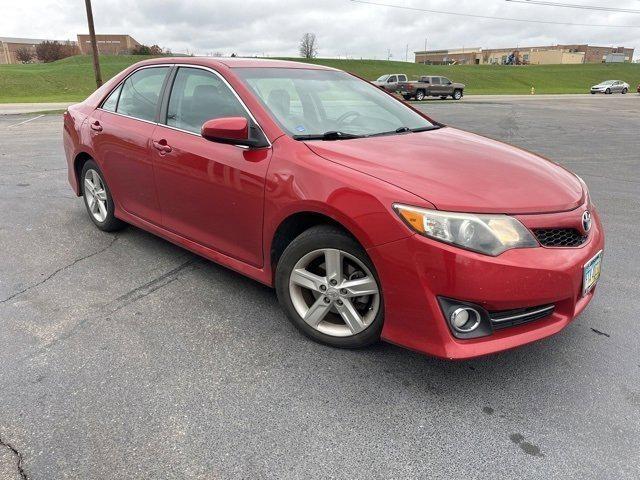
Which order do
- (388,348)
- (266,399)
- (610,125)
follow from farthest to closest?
(610,125), (388,348), (266,399)

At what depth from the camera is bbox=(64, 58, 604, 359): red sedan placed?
90.7 inches

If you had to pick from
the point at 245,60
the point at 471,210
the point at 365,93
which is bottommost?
the point at 471,210

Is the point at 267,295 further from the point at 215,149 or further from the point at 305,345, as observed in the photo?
the point at 215,149

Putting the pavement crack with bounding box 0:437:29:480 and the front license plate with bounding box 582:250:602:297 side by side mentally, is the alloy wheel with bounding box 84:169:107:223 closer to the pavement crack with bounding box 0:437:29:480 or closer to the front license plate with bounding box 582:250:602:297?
the pavement crack with bounding box 0:437:29:480

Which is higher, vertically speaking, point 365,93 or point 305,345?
point 365,93

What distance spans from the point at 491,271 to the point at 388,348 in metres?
0.87

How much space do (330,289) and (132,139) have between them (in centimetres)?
223

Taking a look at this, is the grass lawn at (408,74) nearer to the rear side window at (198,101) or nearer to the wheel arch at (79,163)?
the wheel arch at (79,163)

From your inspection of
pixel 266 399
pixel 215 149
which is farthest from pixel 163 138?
pixel 266 399

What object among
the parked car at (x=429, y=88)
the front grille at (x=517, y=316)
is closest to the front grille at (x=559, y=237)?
the front grille at (x=517, y=316)

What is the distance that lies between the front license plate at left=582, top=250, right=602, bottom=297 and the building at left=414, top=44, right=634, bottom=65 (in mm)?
111219

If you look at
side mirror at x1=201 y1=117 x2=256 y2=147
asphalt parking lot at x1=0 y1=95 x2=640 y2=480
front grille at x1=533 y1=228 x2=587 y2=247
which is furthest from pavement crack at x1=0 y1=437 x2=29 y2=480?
front grille at x1=533 y1=228 x2=587 y2=247

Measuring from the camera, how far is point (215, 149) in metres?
3.20

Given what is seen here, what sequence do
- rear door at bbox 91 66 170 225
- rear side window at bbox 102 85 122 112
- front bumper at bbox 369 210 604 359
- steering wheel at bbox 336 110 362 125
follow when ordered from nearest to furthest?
front bumper at bbox 369 210 604 359 < steering wheel at bbox 336 110 362 125 < rear door at bbox 91 66 170 225 < rear side window at bbox 102 85 122 112
